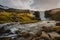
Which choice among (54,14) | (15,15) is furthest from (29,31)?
(54,14)

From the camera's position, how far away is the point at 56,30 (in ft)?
7.15

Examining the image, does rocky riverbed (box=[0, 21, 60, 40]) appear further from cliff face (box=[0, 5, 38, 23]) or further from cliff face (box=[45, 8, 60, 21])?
cliff face (box=[45, 8, 60, 21])

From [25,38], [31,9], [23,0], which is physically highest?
[23,0]

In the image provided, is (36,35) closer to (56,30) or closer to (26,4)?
(56,30)

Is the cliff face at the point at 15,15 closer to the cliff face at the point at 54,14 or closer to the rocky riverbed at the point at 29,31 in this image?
the rocky riverbed at the point at 29,31

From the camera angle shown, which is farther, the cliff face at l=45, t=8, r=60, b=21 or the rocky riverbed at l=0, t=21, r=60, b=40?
the cliff face at l=45, t=8, r=60, b=21

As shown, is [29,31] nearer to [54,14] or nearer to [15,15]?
[15,15]

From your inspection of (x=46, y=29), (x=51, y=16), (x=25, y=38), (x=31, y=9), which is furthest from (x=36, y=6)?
(x=25, y=38)

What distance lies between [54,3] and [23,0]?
54 centimetres

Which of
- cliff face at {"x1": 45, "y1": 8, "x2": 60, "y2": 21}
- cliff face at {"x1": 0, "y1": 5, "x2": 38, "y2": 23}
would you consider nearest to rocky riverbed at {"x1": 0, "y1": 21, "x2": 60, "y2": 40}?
cliff face at {"x1": 0, "y1": 5, "x2": 38, "y2": 23}

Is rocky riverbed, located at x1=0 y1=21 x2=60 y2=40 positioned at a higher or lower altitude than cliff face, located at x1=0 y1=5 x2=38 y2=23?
lower

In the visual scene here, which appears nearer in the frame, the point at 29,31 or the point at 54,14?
the point at 29,31

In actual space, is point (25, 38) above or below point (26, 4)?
below

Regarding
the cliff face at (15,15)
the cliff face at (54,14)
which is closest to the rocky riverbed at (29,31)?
the cliff face at (15,15)
